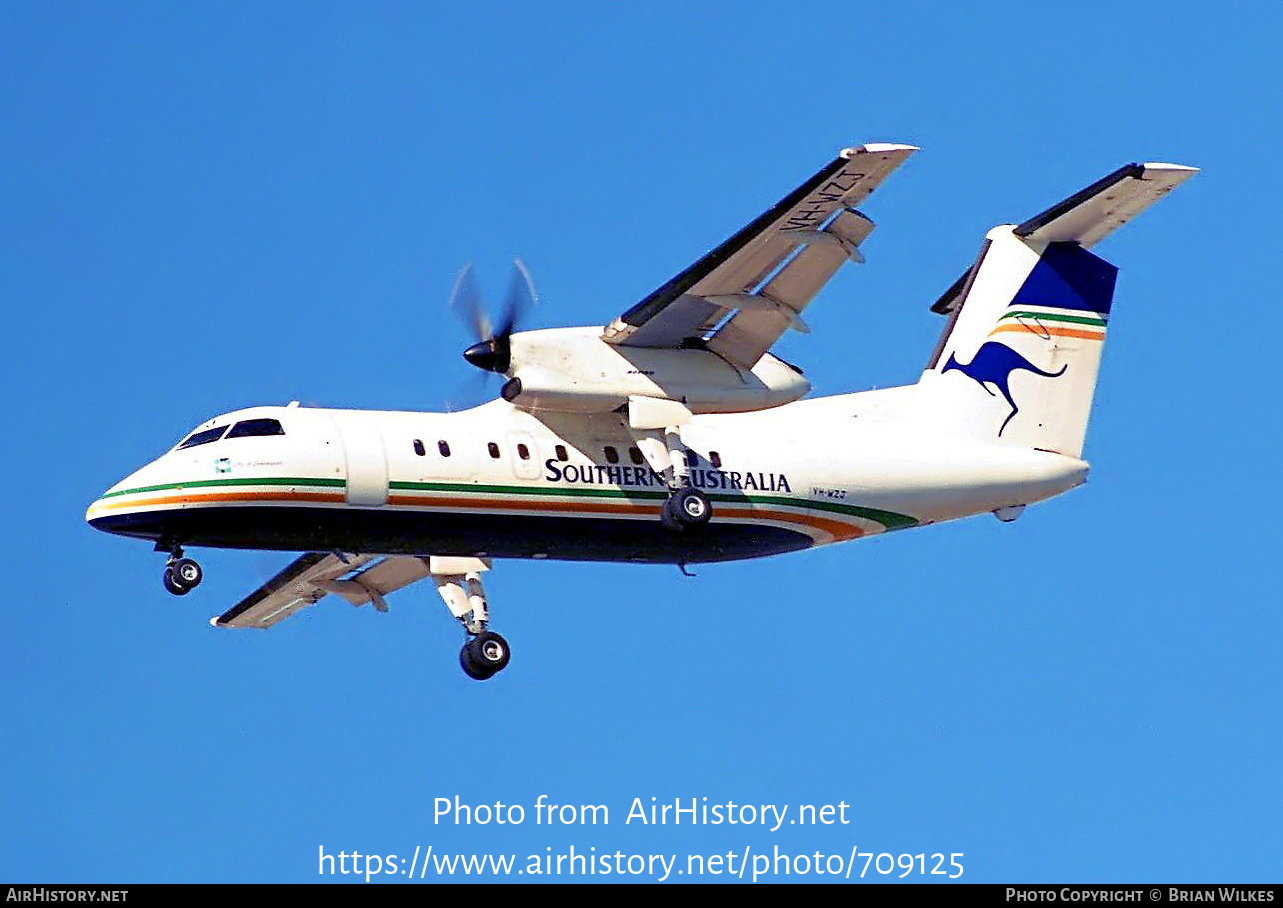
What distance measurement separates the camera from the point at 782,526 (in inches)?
835

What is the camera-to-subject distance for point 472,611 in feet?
71.7

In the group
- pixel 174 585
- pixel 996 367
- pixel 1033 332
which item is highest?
pixel 1033 332

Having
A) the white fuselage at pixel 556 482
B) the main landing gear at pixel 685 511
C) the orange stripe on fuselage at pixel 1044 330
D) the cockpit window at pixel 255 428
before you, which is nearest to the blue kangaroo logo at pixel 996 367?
the orange stripe on fuselage at pixel 1044 330

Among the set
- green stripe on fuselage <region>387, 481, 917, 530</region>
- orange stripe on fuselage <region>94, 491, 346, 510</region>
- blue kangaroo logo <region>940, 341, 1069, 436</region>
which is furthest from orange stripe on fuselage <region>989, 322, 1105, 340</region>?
orange stripe on fuselage <region>94, 491, 346, 510</region>

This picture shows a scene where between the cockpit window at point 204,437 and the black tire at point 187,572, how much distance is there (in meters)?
0.97

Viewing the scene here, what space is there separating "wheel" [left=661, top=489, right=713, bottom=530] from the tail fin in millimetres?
2708

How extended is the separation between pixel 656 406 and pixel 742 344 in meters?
0.97

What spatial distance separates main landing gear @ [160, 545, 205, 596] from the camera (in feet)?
63.6

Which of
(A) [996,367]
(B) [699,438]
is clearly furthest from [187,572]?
(A) [996,367]

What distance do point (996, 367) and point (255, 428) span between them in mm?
6987

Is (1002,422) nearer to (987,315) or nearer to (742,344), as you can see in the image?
(987,315)

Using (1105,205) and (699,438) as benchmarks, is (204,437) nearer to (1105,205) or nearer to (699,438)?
(699,438)
